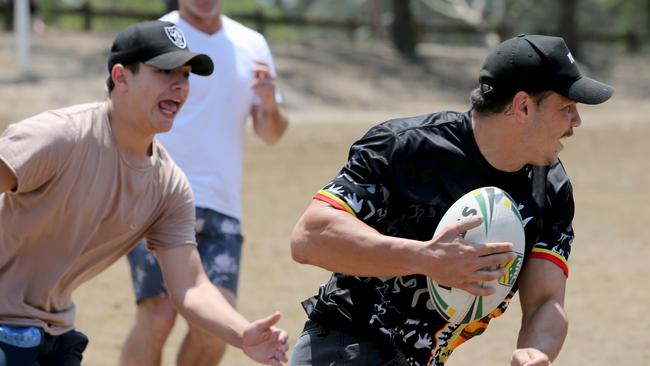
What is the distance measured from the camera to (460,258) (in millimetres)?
3557

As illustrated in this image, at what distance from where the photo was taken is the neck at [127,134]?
4.70 metres

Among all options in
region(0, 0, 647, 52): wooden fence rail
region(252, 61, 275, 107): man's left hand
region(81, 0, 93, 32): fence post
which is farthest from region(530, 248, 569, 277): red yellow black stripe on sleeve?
region(81, 0, 93, 32): fence post

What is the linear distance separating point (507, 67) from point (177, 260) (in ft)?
5.77

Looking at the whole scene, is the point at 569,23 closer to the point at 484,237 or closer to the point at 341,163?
the point at 341,163

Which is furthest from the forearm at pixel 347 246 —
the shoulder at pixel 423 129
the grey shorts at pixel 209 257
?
the grey shorts at pixel 209 257

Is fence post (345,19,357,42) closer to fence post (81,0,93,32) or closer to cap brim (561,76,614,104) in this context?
fence post (81,0,93,32)

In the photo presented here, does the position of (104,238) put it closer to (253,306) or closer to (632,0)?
(253,306)

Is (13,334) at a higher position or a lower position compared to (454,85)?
higher

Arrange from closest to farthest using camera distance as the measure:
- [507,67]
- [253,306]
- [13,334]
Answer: [507,67] < [13,334] < [253,306]

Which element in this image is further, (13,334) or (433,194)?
(13,334)

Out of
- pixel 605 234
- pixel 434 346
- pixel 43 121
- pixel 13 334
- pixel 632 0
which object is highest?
pixel 43 121

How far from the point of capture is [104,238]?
4754 millimetres

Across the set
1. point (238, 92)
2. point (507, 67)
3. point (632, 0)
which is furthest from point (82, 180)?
point (632, 0)

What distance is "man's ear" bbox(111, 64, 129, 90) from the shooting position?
4.72 metres
